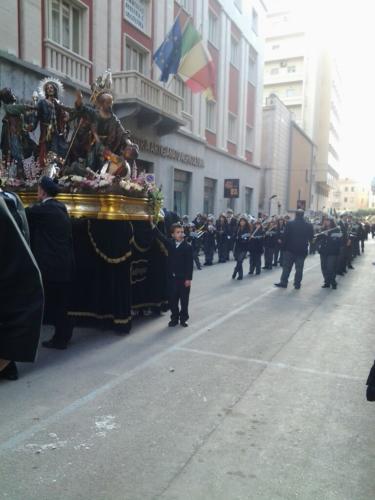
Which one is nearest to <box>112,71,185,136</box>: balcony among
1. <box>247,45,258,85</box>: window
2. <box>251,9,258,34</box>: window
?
<box>247,45,258,85</box>: window

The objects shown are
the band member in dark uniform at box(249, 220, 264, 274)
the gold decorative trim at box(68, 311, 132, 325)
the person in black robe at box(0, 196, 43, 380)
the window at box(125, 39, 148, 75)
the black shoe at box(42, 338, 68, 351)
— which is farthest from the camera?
the window at box(125, 39, 148, 75)

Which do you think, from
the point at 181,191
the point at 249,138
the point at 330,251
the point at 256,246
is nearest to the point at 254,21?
the point at 249,138

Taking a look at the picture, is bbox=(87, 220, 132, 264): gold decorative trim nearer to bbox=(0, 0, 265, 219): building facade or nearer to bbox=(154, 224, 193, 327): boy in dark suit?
bbox=(154, 224, 193, 327): boy in dark suit

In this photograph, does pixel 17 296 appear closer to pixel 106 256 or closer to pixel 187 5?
pixel 106 256

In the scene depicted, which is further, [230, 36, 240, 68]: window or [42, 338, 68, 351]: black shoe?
[230, 36, 240, 68]: window

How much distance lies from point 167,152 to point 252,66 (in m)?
15.9

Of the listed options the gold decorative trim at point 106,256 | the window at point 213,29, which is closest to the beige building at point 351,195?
the window at point 213,29

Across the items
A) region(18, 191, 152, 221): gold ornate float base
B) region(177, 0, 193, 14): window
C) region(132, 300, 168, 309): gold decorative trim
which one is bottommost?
region(132, 300, 168, 309): gold decorative trim

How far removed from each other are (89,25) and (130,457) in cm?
1423

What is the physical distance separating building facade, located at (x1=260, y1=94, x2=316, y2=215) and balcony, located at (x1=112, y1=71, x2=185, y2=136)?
57.9ft

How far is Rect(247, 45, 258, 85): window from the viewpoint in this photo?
30.9 m

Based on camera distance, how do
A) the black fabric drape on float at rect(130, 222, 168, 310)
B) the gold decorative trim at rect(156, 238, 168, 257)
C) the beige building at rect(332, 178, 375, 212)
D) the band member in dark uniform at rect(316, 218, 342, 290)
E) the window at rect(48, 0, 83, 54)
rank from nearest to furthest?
the black fabric drape on float at rect(130, 222, 168, 310)
the gold decorative trim at rect(156, 238, 168, 257)
the band member in dark uniform at rect(316, 218, 342, 290)
the window at rect(48, 0, 83, 54)
the beige building at rect(332, 178, 375, 212)

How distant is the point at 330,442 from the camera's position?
3.54 m

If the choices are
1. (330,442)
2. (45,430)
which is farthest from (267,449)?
(45,430)
